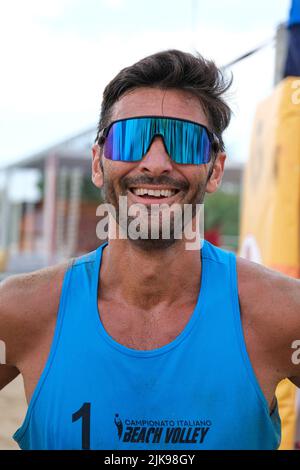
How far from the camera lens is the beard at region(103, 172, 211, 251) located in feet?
5.67

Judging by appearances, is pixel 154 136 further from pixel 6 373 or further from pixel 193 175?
pixel 6 373

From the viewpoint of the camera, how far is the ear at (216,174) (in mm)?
1888

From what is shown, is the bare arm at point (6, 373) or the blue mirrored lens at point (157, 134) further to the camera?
the bare arm at point (6, 373)

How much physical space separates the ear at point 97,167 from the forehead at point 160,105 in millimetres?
139

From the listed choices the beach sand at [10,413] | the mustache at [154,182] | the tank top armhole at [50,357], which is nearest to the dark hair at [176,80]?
the mustache at [154,182]

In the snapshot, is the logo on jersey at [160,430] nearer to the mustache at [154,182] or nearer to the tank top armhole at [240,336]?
the tank top armhole at [240,336]

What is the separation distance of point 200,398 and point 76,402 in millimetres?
337

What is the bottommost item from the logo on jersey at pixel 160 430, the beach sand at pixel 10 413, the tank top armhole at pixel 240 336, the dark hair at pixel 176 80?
the beach sand at pixel 10 413

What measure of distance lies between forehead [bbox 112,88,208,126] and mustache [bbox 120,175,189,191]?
193mm

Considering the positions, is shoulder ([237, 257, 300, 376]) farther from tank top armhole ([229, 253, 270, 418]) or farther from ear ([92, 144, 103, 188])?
ear ([92, 144, 103, 188])

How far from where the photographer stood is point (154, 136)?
174 centimetres

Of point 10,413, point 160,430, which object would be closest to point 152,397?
point 160,430
